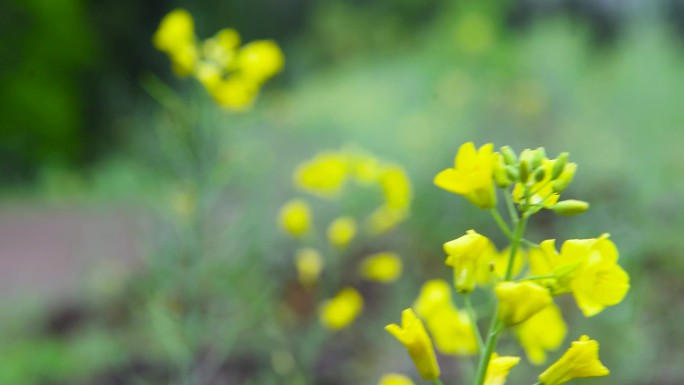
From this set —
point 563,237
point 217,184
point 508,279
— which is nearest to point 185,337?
point 217,184

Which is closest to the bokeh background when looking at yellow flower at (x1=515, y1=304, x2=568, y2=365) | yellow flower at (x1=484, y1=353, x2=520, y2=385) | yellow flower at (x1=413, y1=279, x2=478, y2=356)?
yellow flower at (x1=413, y1=279, x2=478, y2=356)

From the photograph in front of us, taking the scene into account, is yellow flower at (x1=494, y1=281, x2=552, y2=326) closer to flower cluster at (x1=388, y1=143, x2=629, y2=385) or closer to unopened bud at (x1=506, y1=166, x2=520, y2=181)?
flower cluster at (x1=388, y1=143, x2=629, y2=385)

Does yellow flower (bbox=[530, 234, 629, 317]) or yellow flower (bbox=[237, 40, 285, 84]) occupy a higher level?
yellow flower (bbox=[237, 40, 285, 84])

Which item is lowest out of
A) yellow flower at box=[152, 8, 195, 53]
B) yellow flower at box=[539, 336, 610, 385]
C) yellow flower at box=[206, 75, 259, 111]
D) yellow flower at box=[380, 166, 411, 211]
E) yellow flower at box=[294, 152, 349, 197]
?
yellow flower at box=[539, 336, 610, 385]

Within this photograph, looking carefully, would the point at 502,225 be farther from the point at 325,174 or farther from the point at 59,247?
the point at 59,247

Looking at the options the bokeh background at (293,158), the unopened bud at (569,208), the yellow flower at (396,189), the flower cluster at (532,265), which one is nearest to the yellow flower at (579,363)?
the flower cluster at (532,265)
